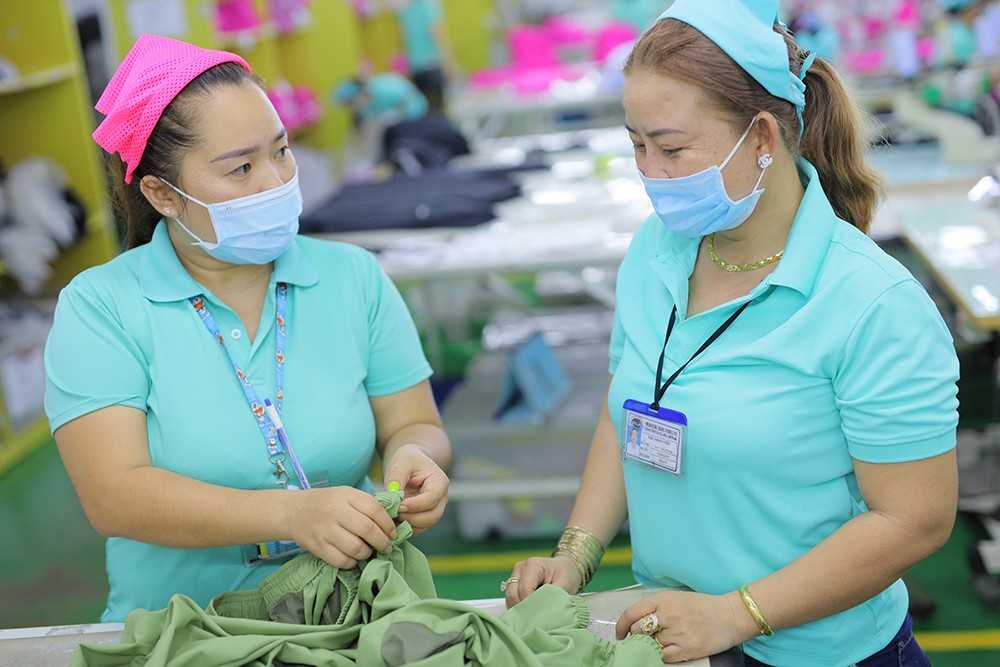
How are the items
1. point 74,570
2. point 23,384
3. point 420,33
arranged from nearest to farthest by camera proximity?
point 74,570 < point 23,384 < point 420,33

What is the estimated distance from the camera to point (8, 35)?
5066mm

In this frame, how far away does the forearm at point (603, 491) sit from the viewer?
173 centimetres

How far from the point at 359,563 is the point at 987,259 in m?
2.22

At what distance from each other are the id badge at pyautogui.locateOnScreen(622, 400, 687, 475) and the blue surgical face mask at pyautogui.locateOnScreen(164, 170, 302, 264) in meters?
0.63

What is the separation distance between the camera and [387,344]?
6.01ft

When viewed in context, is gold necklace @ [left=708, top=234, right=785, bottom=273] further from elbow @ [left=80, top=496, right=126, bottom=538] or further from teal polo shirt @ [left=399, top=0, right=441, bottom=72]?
teal polo shirt @ [left=399, top=0, right=441, bottom=72]

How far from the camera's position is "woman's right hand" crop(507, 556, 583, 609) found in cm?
159

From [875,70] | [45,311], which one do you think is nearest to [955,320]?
[875,70]

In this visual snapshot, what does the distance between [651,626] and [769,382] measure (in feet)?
1.19

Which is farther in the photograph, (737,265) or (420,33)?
(420,33)

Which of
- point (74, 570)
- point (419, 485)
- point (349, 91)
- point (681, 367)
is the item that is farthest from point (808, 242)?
point (349, 91)

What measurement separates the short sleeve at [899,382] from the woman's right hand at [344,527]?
63 cm

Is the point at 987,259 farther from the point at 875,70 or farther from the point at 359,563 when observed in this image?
the point at 875,70

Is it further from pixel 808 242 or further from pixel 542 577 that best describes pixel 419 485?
pixel 808 242
